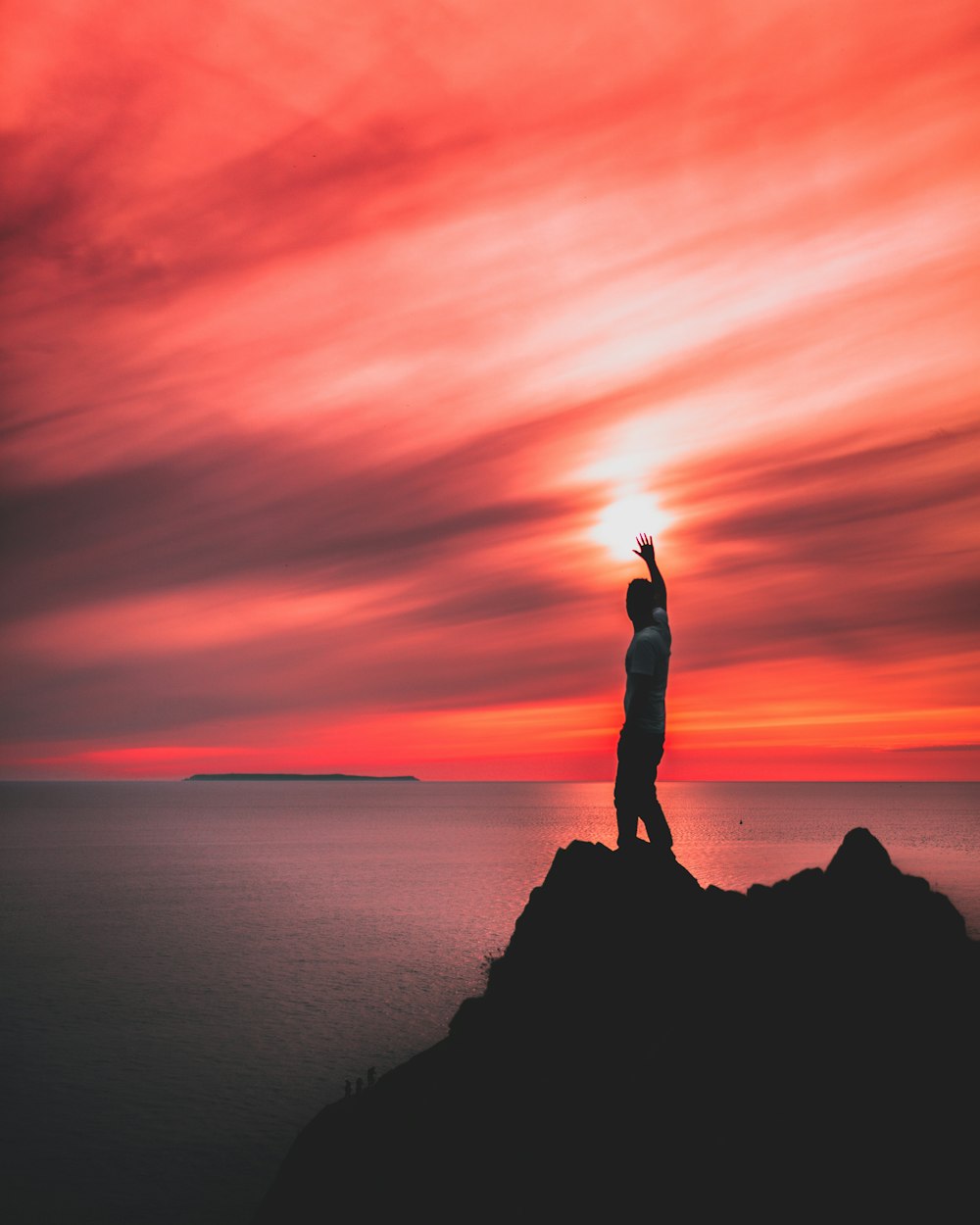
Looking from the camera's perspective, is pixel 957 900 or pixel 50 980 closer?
pixel 50 980

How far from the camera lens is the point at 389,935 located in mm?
52938

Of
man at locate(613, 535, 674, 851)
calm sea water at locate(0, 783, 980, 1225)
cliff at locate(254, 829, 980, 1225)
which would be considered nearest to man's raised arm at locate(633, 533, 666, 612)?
man at locate(613, 535, 674, 851)

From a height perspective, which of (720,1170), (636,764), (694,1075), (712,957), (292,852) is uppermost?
(636,764)

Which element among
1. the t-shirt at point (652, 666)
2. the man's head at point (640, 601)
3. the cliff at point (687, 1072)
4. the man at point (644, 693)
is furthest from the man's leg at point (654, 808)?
the man's head at point (640, 601)

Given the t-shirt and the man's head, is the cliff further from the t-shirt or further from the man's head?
the man's head

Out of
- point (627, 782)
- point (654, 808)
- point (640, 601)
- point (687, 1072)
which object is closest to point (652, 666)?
point (640, 601)

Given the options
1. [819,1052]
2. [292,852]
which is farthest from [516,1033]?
[292,852]

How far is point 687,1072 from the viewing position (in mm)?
10430

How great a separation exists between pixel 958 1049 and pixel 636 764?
4.76 metres

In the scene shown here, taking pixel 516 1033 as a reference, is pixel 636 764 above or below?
above

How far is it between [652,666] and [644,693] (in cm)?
40

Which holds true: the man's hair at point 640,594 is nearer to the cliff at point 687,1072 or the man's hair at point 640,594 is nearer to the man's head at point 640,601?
the man's head at point 640,601

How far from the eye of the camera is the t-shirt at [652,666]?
11.4m

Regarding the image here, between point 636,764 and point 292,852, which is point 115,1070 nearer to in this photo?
point 636,764
